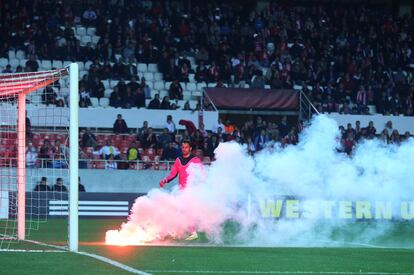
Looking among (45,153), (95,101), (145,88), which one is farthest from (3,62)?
(45,153)

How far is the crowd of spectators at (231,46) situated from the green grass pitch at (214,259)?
1574cm

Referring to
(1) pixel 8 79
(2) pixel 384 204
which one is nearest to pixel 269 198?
(2) pixel 384 204

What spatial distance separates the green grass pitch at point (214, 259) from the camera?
1291 cm

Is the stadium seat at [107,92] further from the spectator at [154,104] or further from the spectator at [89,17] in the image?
the spectator at [89,17]

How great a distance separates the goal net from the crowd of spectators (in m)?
3.34

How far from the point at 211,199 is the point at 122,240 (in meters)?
1.92

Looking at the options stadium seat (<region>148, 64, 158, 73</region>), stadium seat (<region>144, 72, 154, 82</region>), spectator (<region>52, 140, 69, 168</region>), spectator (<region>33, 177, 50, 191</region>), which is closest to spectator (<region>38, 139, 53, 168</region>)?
spectator (<region>52, 140, 69, 168</region>)

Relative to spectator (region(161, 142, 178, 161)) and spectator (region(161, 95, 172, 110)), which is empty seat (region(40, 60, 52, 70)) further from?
spectator (region(161, 142, 178, 161))

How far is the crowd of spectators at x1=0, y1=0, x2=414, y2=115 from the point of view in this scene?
113 ft

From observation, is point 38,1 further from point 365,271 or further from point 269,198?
point 365,271

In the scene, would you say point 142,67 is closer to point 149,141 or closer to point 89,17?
point 89,17

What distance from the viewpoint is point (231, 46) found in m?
37.7

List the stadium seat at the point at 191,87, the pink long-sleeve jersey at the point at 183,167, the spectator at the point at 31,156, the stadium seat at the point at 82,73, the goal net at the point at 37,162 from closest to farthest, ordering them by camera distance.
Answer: the goal net at the point at 37,162 → the pink long-sleeve jersey at the point at 183,167 → the spectator at the point at 31,156 → the stadium seat at the point at 82,73 → the stadium seat at the point at 191,87

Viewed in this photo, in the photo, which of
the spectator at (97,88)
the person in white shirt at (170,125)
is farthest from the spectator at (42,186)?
the spectator at (97,88)
